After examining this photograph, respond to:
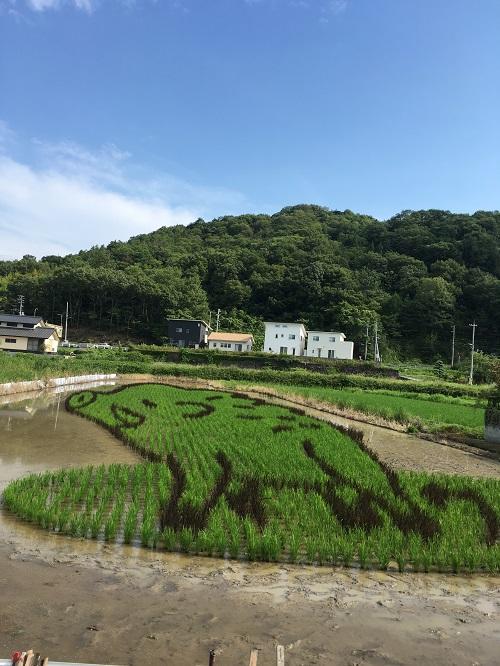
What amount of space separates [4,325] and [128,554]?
1844 inches

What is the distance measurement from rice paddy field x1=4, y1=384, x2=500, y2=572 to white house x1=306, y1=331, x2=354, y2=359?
1490 inches

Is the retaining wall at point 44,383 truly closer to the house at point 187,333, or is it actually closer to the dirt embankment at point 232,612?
the dirt embankment at point 232,612

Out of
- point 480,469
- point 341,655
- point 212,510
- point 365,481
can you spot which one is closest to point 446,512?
point 365,481

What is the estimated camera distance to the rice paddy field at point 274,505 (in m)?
5.46

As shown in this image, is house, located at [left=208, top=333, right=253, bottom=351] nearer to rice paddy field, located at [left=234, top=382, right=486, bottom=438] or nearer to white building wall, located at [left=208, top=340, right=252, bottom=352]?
white building wall, located at [left=208, top=340, right=252, bottom=352]

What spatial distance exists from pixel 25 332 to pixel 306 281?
3829 centimetres

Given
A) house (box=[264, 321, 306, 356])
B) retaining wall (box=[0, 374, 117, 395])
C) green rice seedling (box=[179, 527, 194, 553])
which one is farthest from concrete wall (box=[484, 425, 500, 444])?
house (box=[264, 321, 306, 356])

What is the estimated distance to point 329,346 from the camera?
5016cm

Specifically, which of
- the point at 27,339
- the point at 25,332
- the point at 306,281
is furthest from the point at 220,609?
the point at 306,281

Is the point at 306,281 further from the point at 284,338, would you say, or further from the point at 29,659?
the point at 29,659

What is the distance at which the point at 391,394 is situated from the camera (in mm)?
29938

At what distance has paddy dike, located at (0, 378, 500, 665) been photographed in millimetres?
3574

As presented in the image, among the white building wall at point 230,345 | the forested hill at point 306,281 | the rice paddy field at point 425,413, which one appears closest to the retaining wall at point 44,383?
the rice paddy field at point 425,413

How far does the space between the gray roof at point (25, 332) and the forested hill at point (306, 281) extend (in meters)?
17.3
